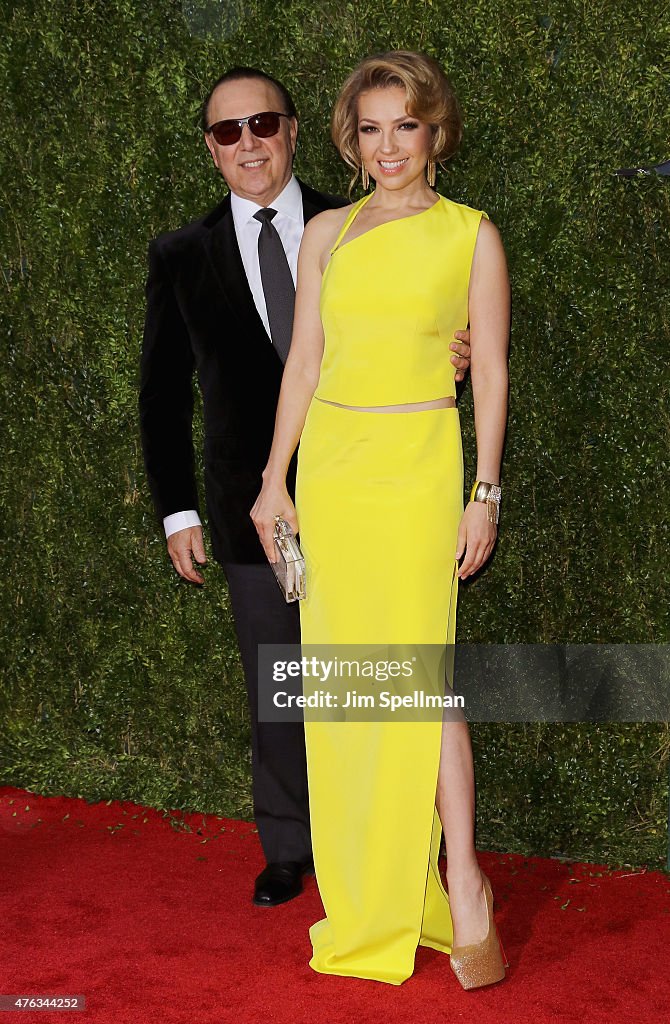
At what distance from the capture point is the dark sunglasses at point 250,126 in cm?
355

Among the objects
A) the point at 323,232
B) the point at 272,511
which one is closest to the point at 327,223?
the point at 323,232

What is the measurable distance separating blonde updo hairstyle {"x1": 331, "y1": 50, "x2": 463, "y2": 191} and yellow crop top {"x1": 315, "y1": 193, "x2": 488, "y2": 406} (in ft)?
0.54

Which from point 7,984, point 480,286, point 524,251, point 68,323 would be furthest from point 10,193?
point 7,984

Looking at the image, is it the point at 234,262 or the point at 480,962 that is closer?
the point at 480,962

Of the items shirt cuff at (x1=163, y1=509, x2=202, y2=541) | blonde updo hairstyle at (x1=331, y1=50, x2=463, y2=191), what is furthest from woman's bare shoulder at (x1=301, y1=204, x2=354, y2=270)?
shirt cuff at (x1=163, y1=509, x2=202, y2=541)

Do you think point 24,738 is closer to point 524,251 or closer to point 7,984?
point 7,984

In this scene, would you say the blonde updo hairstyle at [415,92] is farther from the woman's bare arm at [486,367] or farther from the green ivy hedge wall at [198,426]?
the green ivy hedge wall at [198,426]

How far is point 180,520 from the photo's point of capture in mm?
3930

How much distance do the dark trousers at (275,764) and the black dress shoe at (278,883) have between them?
3 centimetres

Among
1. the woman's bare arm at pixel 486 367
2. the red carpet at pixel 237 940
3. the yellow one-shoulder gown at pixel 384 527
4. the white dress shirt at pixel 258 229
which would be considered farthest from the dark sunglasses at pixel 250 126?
the red carpet at pixel 237 940

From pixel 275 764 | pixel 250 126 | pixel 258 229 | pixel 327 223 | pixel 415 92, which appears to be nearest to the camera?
pixel 415 92

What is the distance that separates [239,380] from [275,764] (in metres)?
1.20

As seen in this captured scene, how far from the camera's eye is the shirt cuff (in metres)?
3.93

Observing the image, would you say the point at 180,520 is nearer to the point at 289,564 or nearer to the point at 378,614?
the point at 289,564
